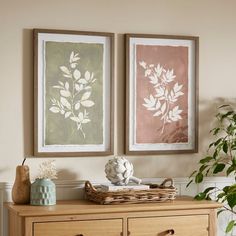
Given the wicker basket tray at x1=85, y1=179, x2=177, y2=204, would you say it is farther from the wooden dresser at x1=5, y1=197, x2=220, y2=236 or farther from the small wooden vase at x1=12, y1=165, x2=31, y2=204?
the small wooden vase at x1=12, y1=165, x2=31, y2=204

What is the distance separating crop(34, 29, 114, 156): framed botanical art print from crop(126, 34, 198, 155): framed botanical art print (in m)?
0.15

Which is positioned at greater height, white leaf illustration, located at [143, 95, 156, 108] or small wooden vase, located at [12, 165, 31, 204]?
white leaf illustration, located at [143, 95, 156, 108]

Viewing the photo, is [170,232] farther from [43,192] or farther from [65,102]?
[65,102]

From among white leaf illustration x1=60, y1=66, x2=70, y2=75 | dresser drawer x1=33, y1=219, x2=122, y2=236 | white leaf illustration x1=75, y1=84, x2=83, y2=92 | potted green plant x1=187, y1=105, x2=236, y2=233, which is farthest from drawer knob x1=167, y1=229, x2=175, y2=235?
white leaf illustration x1=60, y1=66, x2=70, y2=75

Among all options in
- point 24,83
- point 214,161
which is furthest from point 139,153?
point 24,83

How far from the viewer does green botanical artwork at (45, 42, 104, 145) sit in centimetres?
403

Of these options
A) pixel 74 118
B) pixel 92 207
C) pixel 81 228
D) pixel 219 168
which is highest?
pixel 74 118

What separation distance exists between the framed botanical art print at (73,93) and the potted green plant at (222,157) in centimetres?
63

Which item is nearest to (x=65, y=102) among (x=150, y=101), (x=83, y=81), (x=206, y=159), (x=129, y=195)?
(x=83, y=81)

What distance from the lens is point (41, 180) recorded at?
3.80 m

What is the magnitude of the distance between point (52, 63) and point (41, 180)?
713 mm

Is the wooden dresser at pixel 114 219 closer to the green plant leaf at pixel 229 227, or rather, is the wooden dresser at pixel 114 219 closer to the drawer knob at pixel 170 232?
the drawer knob at pixel 170 232

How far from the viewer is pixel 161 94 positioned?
4.27 m

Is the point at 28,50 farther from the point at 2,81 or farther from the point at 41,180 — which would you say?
the point at 41,180
